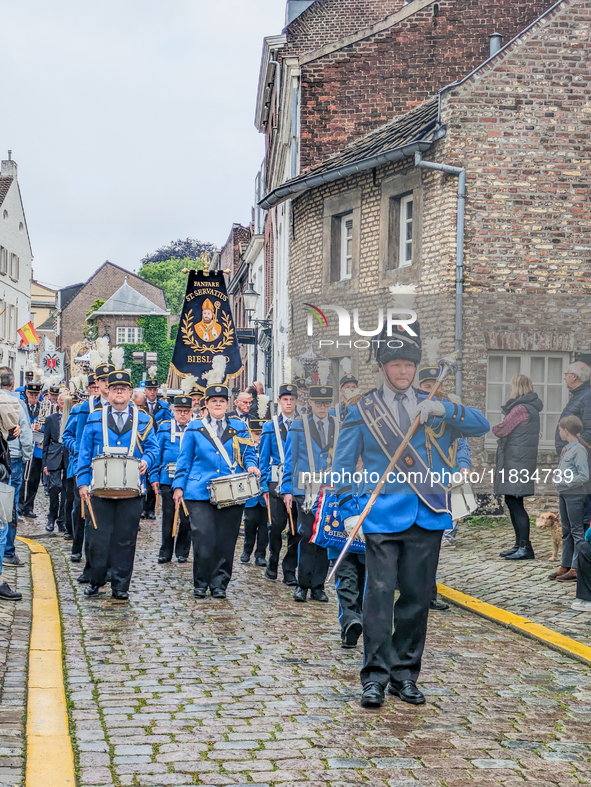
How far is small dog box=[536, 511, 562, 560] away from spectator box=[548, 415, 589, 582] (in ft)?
1.61

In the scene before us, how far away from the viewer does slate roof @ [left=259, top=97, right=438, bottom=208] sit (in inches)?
630

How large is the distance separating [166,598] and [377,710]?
400 centimetres

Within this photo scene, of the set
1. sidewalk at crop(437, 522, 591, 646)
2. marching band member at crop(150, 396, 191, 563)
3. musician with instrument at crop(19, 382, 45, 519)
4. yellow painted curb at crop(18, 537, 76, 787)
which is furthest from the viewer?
musician with instrument at crop(19, 382, 45, 519)

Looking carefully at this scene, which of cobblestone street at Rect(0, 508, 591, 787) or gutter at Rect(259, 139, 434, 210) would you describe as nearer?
cobblestone street at Rect(0, 508, 591, 787)

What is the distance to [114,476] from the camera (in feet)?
29.3

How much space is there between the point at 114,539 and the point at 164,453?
376 centimetres

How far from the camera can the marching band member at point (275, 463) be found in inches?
426

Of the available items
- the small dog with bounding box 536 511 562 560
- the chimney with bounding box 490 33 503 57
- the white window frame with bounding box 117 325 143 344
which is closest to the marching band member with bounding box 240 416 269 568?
the small dog with bounding box 536 511 562 560

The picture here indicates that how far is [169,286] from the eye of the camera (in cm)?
9675

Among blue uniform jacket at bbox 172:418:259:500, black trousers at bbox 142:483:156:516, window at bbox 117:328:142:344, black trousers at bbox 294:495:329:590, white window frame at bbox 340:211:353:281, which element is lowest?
black trousers at bbox 142:483:156:516

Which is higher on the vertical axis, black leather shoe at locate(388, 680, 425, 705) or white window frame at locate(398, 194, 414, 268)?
white window frame at locate(398, 194, 414, 268)

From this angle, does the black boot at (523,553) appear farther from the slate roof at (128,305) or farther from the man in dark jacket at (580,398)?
the slate roof at (128,305)

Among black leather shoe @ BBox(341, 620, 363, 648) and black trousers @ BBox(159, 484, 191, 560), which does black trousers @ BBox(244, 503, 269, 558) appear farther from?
black leather shoe @ BBox(341, 620, 363, 648)

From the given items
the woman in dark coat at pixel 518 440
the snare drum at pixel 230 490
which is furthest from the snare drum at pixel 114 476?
the woman in dark coat at pixel 518 440
